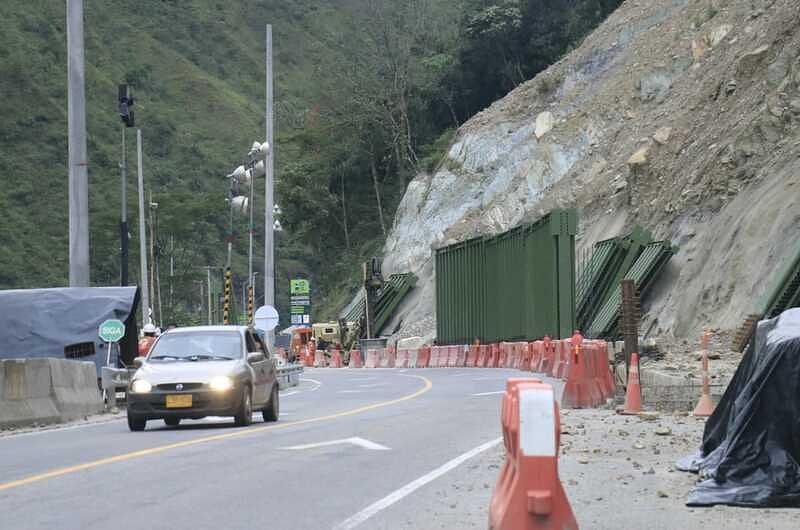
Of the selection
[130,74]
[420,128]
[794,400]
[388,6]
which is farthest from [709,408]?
[130,74]

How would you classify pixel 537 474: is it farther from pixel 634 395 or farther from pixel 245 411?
pixel 634 395

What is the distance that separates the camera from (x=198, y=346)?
1980cm

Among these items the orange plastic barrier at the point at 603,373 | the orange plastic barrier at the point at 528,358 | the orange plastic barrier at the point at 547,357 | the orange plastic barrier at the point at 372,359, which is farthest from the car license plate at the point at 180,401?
the orange plastic barrier at the point at 372,359

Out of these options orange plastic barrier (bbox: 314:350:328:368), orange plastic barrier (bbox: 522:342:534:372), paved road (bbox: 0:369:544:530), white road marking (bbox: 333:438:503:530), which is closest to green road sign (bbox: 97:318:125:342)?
paved road (bbox: 0:369:544:530)

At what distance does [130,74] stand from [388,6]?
43.1 m

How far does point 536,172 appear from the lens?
65.3 m

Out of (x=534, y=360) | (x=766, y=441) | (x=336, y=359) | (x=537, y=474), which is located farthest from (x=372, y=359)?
(x=537, y=474)

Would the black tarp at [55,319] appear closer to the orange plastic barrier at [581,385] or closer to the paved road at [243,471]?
the paved road at [243,471]

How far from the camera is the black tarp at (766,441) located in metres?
9.54

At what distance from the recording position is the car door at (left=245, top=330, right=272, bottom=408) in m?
19.5

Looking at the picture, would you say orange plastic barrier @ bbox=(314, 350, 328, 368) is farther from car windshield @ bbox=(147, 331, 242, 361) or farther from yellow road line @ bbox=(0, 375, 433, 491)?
car windshield @ bbox=(147, 331, 242, 361)

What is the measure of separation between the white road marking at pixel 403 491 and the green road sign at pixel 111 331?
15324mm

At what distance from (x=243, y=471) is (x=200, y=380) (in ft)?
21.1

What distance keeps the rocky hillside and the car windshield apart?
56.9 feet
